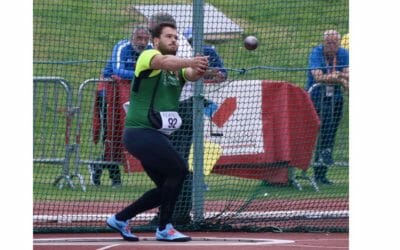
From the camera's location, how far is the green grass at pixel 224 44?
10.2 m

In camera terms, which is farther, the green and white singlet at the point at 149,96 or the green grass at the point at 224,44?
the green grass at the point at 224,44

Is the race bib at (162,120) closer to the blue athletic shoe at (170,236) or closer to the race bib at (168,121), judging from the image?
the race bib at (168,121)

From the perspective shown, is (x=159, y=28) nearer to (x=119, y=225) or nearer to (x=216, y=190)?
(x=119, y=225)

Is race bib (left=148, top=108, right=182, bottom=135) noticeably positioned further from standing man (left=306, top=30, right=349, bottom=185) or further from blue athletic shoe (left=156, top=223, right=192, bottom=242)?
standing man (left=306, top=30, right=349, bottom=185)

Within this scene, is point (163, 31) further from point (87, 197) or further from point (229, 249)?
point (87, 197)

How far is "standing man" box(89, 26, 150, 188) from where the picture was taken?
9.71 m

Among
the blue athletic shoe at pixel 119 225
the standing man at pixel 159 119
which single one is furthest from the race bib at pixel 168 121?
the blue athletic shoe at pixel 119 225

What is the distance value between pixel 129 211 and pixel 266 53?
14.7 feet

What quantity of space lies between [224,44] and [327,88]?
4.86 ft

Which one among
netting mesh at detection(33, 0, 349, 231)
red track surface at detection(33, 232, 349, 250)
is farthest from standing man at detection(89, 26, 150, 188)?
red track surface at detection(33, 232, 349, 250)

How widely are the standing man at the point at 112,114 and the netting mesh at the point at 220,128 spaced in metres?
0.02

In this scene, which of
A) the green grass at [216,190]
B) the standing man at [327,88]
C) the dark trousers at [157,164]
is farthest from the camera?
the standing man at [327,88]

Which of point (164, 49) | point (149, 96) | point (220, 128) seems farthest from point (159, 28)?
point (220, 128)
